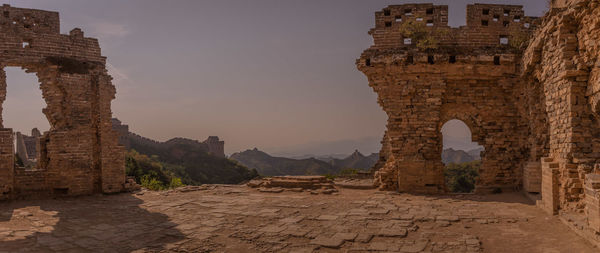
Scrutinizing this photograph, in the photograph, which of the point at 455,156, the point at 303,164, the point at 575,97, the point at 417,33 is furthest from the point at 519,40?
the point at 455,156

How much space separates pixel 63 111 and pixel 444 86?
480 inches

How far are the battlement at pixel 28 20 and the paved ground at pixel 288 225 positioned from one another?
5277mm

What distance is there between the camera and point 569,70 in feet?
22.3

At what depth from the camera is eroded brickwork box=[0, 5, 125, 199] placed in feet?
34.9

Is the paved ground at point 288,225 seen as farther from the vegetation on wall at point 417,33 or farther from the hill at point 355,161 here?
the hill at point 355,161

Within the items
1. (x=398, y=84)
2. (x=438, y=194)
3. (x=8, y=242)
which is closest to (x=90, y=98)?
(x=8, y=242)

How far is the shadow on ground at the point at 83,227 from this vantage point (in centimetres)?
582

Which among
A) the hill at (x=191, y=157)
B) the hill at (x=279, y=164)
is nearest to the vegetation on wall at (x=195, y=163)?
the hill at (x=191, y=157)

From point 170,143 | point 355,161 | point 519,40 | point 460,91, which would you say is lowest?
point 355,161

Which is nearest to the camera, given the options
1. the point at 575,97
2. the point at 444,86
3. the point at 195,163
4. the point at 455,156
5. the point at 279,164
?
the point at 575,97

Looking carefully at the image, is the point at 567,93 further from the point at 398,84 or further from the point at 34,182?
the point at 34,182

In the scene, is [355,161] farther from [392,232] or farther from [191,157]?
[392,232]

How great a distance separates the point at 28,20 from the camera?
1092 centimetres

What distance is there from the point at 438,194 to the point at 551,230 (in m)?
4.39
